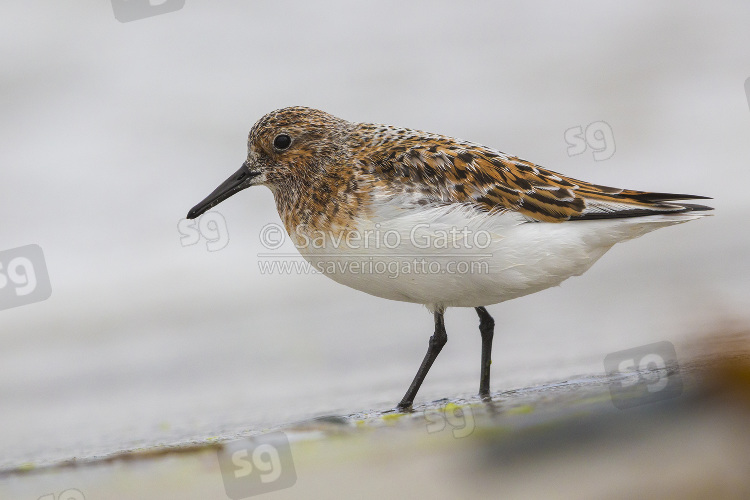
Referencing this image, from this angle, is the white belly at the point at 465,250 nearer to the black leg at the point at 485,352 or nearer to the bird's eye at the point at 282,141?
the black leg at the point at 485,352

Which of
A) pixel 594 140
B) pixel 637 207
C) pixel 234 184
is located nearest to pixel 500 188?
pixel 637 207

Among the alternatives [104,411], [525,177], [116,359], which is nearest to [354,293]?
[116,359]

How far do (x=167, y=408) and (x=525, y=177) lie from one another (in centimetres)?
259

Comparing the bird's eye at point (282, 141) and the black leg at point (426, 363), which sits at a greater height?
the bird's eye at point (282, 141)


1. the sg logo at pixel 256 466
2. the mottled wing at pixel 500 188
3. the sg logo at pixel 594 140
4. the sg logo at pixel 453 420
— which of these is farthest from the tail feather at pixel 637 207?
the sg logo at pixel 594 140

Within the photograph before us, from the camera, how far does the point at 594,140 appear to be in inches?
358

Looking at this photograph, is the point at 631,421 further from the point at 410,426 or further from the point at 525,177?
the point at 525,177

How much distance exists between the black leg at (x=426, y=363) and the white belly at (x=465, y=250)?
387 millimetres

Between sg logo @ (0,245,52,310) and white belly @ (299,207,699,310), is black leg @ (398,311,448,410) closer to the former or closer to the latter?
white belly @ (299,207,699,310)

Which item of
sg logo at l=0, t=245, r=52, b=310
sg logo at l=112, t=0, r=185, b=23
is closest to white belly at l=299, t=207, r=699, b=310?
sg logo at l=112, t=0, r=185, b=23

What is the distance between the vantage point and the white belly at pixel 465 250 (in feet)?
13.1

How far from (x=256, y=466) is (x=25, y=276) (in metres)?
4.72

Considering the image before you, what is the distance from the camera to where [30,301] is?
738cm

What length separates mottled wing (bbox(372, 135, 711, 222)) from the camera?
13.5 feet
